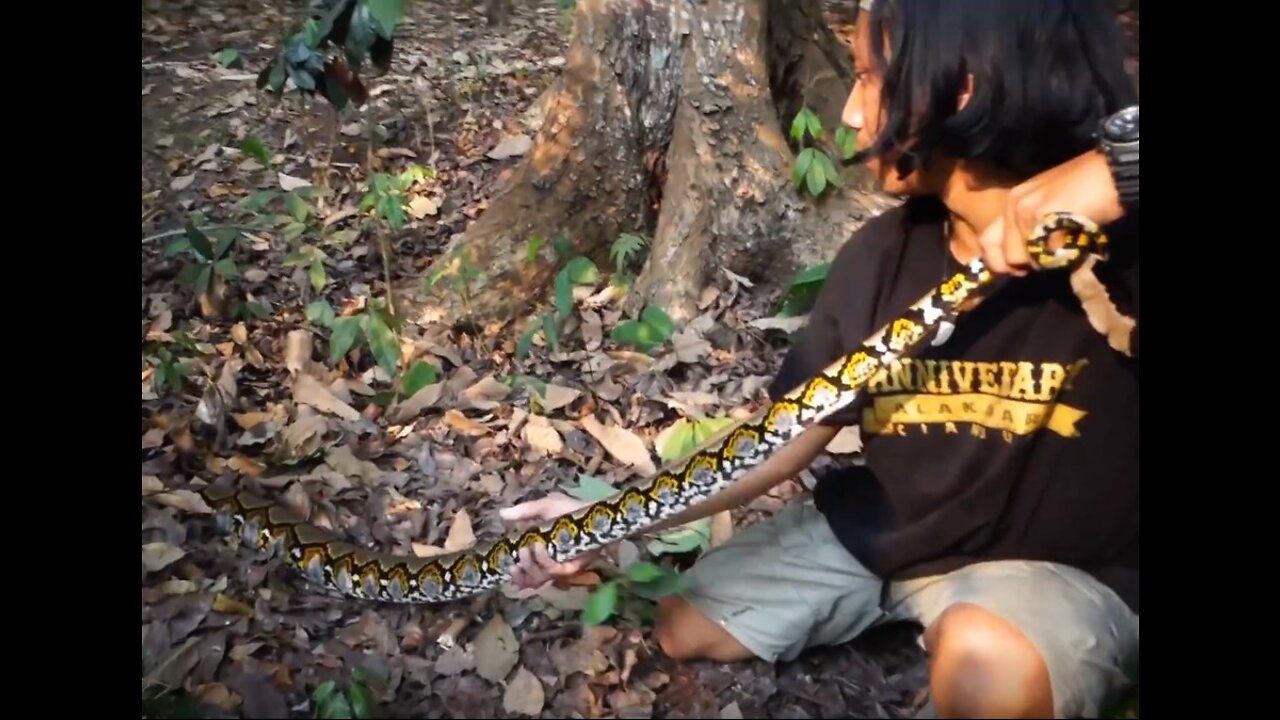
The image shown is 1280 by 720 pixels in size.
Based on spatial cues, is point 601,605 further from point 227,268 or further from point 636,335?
point 227,268

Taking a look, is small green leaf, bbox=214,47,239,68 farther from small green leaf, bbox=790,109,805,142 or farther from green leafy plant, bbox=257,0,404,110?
small green leaf, bbox=790,109,805,142

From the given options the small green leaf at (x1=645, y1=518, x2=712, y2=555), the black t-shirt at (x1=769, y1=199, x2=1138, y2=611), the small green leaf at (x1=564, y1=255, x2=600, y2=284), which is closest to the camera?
the black t-shirt at (x1=769, y1=199, x2=1138, y2=611)

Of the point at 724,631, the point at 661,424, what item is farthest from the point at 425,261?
the point at 724,631

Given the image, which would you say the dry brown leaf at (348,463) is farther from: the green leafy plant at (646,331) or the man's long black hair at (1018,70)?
the man's long black hair at (1018,70)

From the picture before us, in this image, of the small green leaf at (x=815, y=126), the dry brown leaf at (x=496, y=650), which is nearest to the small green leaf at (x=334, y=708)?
the dry brown leaf at (x=496, y=650)

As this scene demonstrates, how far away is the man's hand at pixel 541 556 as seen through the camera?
129 centimetres

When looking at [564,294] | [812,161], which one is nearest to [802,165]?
[812,161]

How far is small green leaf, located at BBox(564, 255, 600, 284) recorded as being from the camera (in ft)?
5.48

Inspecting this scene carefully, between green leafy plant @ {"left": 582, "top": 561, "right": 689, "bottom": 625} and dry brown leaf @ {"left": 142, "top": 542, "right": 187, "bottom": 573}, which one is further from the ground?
dry brown leaf @ {"left": 142, "top": 542, "right": 187, "bottom": 573}

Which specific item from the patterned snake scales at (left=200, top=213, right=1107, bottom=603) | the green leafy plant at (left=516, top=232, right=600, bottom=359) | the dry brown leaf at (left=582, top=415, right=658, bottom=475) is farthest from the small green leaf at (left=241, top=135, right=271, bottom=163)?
the dry brown leaf at (left=582, top=415, right=658, bottom=475)

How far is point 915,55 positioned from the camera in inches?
42.5

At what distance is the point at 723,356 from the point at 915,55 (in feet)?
1.95

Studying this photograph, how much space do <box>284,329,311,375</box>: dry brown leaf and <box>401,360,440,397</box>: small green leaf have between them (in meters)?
0.18
